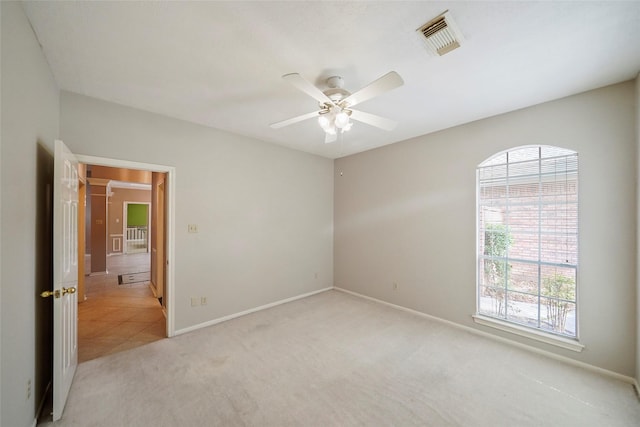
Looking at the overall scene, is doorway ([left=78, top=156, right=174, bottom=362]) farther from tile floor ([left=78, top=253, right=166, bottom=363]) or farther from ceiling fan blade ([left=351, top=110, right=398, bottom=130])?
ceiling fan blade ([left=351, top=110, right=398, bottom=130])

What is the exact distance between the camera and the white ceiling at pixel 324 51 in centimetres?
146

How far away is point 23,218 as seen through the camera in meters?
1.51

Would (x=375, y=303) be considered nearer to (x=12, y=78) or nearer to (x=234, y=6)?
(x=234, y=6)

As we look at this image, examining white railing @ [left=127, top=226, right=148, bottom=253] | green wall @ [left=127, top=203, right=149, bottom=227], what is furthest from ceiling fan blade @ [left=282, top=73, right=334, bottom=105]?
green wall @ [left=127, top=203, right=149, bottom=227]

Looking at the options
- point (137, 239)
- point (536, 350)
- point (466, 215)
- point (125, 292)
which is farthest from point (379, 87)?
point (137, 239)

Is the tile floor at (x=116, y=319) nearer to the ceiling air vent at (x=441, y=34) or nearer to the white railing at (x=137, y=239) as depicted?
the ceiling air vent at (x=441, y=34)

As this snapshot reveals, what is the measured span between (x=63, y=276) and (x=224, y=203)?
1.84 m

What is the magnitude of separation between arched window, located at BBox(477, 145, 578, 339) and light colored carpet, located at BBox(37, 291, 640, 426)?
1.52 ft

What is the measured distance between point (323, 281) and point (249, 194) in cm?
230

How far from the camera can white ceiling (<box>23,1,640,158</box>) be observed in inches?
57.6

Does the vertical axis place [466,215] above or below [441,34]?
below

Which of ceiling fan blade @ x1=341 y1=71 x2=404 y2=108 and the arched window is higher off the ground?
ceiling fan blade @ x1=341 y1=71 x2=404 y2=108

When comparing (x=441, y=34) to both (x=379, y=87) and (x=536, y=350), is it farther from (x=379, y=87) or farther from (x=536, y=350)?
(x=536, y=350)

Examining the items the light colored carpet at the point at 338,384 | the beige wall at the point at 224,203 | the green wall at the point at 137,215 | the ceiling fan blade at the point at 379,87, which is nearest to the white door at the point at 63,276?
the light colored carpet at the point at 338,384
